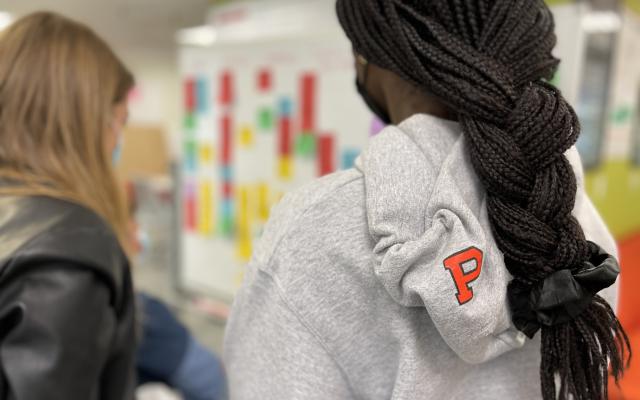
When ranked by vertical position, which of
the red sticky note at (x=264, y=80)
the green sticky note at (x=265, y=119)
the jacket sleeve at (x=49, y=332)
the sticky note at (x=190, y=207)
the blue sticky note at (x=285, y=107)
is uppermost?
the jacket sleeve at (x=49, y=332)

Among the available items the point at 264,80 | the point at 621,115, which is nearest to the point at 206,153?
the point at 264,80

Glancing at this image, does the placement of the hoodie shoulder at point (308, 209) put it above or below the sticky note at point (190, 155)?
above

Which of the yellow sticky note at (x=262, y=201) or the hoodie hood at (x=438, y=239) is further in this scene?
the yellow sticky note at (x=262, y=201)

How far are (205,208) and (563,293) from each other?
3144mm

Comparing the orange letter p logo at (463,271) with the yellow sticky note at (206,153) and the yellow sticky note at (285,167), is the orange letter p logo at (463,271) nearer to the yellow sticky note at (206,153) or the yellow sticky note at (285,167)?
the yellow sticky note at (285,167)

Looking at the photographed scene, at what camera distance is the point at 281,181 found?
303 centimetres

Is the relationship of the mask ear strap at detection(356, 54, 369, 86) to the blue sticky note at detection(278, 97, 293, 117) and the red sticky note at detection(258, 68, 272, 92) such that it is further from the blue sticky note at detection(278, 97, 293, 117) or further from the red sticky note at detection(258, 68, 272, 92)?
the red sticky note at detection(258, 68, 272, 92)

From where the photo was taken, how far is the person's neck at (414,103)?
71 centimetres

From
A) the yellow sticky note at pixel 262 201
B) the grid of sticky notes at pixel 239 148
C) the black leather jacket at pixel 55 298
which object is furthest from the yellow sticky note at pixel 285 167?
the black leather jacket at pixel 55 298

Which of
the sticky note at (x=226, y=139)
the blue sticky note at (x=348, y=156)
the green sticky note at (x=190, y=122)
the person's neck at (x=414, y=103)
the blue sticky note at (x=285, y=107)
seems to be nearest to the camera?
the person's neck at (x=414, y=103)

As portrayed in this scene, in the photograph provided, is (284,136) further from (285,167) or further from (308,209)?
(308,209)

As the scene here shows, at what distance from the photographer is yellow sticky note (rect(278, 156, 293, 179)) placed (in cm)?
296

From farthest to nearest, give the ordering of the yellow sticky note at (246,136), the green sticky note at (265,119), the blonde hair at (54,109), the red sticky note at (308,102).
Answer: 1. the yellow sticky note at (246,136)
2. the green sticky note at (265,119)
3. the red sticky note at (308,102)
4. the blonde hair at (54,109)

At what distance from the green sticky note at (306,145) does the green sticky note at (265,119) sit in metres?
0.24
